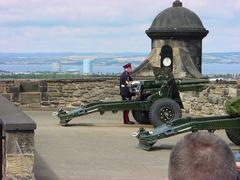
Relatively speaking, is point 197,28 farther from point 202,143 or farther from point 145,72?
point 202,143

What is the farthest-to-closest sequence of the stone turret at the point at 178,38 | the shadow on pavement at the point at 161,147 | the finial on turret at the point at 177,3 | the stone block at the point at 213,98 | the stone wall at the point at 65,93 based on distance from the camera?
the finial on turret at the point at 177,3
the stone turret at the point at 178,38
the stone wall at the point at 65,93
the stone block at the point at 213,98
the shadow on pavement at the point at 161,147

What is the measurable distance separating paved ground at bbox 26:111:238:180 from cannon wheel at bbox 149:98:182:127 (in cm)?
67

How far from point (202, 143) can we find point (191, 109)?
1498 centimetres

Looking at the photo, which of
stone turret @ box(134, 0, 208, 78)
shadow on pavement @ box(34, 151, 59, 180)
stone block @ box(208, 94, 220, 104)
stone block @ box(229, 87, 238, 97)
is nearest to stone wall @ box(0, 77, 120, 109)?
stone turret @ box(134, 0, 208, 78)

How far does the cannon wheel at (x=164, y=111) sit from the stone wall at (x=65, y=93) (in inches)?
137

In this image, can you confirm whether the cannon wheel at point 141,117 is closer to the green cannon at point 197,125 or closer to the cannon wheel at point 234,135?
the cannon wheel at point 234,135

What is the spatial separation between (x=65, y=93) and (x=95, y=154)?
8.31 meters

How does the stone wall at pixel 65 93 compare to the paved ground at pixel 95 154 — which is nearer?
the paved ground at pixel 95 154

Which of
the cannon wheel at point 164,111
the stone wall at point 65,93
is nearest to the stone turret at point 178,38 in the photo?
the stone wall at point 65,93

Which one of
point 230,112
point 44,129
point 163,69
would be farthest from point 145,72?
point 230,112

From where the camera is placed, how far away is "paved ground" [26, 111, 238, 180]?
835cm

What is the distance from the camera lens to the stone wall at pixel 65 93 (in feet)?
57.3

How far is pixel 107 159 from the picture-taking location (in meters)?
9.62

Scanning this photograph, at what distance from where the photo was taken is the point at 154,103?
1345 centimetres
